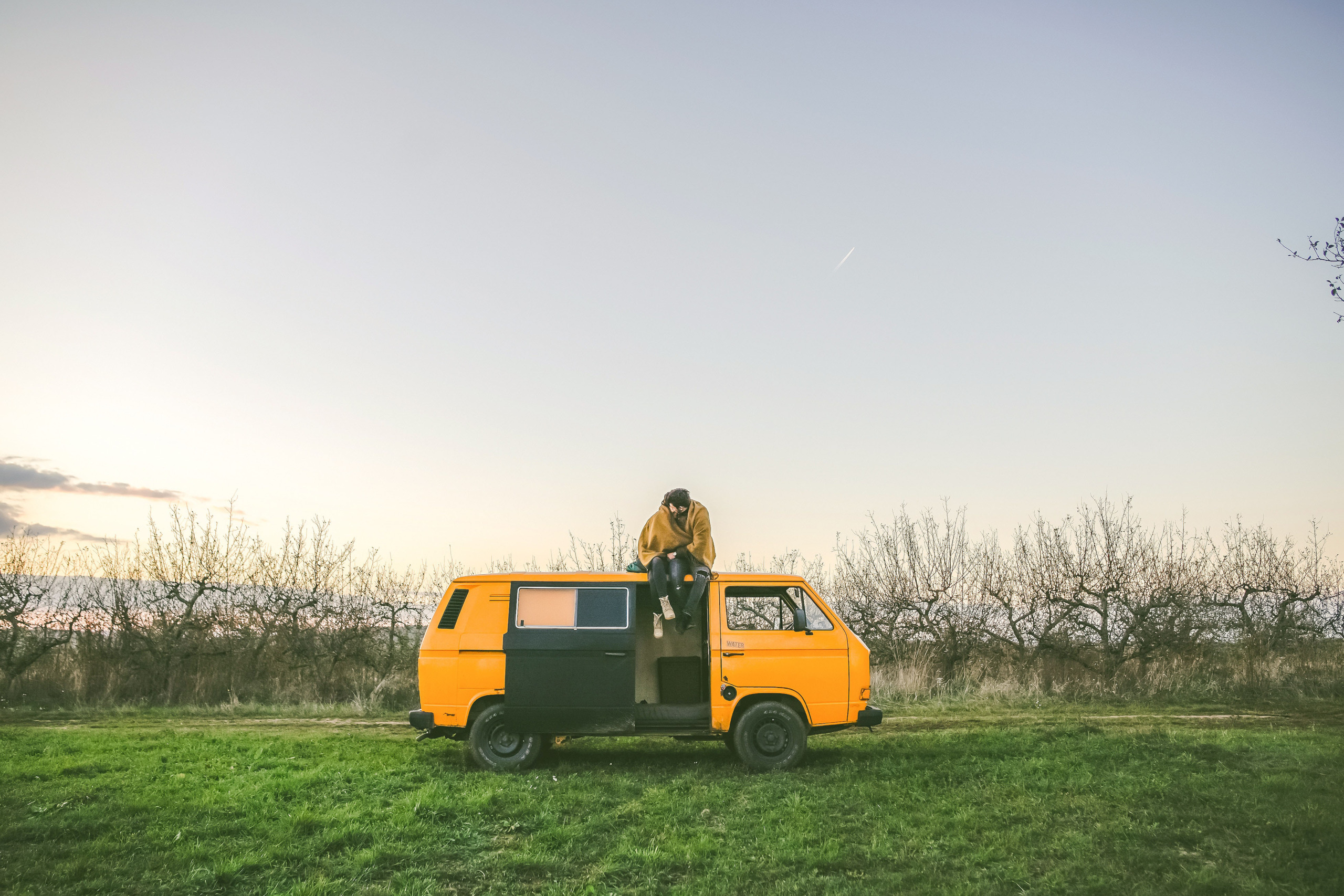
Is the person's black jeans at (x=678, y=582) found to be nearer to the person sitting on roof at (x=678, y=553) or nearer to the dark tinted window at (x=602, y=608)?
the person sitting on roof at (x=678, y=553)

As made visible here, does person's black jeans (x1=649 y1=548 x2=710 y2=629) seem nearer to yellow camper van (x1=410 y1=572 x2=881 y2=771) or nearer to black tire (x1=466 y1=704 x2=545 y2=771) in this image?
yellow camper van (x1=410 y1=572 x2=881 y2=771)

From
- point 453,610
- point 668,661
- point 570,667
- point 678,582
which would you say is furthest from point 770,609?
point 453,610

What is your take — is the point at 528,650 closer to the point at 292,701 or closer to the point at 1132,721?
the point at 1132,721

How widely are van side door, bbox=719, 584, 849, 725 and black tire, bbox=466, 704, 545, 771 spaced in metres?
2.51

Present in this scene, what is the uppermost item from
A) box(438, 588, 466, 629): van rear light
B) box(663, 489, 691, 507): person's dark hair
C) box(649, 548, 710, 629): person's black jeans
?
box(663, 489, 691, 507): person's dark hair

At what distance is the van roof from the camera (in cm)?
991

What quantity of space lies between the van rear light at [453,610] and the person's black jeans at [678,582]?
7.68 feet

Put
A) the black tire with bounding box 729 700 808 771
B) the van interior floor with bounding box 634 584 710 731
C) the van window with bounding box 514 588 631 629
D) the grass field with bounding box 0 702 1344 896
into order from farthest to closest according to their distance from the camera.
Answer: the van interior floor with bounding box 634 584 710 731
the van window with bounding box 514 588 631 629
the black tire with bounding box 729 700 808 771
the grass field with bounding box 0 702 1344 896

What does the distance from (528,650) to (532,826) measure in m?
2.53

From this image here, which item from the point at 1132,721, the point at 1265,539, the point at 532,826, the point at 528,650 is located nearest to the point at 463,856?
the point at 532,826

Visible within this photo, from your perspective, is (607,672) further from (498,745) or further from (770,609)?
(770,609)

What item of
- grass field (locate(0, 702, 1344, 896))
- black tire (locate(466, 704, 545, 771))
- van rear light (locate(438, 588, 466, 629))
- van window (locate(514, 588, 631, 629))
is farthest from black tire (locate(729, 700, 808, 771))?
van rear light (locate(438, 588, 466, 629))

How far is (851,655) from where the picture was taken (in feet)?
32.2

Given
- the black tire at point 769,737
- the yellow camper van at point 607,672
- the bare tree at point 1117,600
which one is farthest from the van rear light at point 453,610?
the bare tree at point 1117,600
